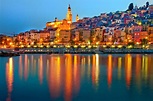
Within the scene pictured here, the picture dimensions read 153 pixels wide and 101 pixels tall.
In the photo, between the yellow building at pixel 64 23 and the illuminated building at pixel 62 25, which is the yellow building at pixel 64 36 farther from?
the yellow building at pixel 64 23

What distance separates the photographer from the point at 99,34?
7188cm

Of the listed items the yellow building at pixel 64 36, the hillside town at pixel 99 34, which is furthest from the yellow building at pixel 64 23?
the yellow building at pixel 64 36

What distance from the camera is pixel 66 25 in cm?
8612

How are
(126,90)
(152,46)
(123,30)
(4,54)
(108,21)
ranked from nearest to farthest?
(126,90), (4,54), (152,46), (123,30), (108,21)

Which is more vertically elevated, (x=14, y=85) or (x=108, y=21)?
(x=108, y=21)

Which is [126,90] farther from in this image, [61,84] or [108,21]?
[108,21]

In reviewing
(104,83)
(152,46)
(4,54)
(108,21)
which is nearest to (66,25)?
(108,21)

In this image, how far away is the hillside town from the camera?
64531mm

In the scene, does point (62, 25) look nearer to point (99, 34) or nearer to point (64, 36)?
point (64, 36)

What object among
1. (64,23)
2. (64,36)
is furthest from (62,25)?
(64,36)

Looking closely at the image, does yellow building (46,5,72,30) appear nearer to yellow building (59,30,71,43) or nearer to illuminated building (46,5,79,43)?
illuminated building (46,5,79,43)

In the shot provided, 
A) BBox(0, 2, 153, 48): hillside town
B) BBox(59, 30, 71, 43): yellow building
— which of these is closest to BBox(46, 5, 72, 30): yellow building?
BBox(0, 2, 153, 48): hillside town

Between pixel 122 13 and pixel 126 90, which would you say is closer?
pixel 126 90

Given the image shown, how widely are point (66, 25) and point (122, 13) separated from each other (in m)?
21.2
